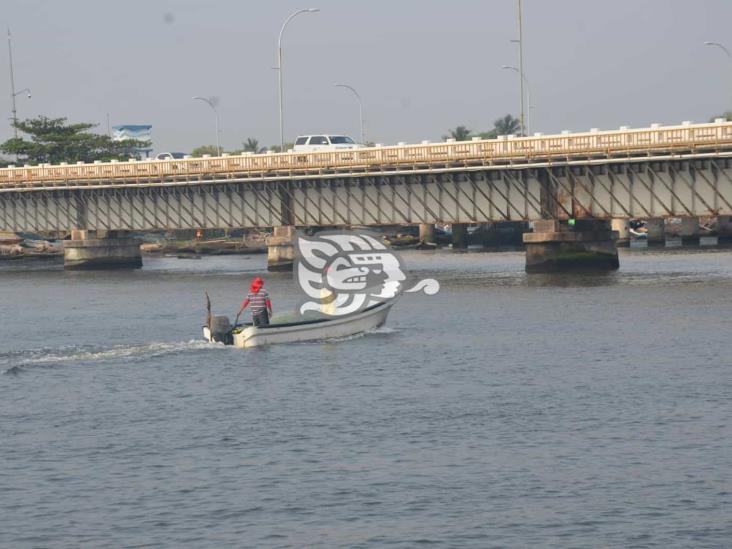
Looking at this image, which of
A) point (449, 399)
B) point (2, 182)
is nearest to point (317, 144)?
point (2, 182)

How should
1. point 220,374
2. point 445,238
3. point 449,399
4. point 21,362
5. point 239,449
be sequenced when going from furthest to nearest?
point 445,238 → point 21,362 → point 220,374 → point 449,399 → point 239,449

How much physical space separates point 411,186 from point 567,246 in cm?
1237

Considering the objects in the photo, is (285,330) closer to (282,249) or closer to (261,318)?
(261,318)

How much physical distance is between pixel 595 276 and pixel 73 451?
60.5m

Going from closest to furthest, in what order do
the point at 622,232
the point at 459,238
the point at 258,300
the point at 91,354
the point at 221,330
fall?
the point at 258,300, the point at 91,354, the point at 221,330, the point at 622,232, the point at 459,238

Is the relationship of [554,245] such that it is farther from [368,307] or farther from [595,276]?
[368,307]

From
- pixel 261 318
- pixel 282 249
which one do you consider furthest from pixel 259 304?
pixel 282 249

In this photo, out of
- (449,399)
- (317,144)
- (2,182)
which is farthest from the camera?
(2,182)

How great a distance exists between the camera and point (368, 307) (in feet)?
192

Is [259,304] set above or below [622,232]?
above

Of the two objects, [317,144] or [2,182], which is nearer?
[317,144]

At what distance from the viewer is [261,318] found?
5331 cm

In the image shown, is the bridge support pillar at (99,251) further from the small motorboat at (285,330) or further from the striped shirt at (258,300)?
the striped shirt at (258,300)

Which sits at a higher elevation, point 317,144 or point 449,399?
point 317,144
